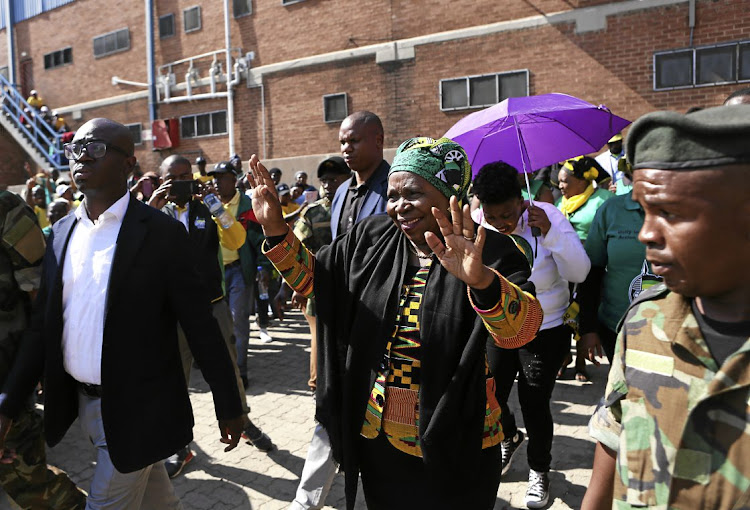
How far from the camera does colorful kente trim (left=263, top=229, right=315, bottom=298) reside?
246cm

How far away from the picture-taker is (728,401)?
1167mm

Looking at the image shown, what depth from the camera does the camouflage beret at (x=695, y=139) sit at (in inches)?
43.5

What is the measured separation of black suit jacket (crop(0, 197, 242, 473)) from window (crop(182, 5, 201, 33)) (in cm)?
1775

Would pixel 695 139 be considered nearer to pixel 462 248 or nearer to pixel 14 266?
pixel 462 248

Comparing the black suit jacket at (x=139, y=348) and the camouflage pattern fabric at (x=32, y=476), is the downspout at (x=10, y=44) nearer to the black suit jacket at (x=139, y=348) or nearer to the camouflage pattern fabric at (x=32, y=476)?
the camouflage pattern fabric at (x=32, y=476)

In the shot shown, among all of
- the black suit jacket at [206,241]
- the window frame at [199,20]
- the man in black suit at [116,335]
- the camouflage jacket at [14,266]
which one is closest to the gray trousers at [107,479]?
the man in black suit at [116,335]

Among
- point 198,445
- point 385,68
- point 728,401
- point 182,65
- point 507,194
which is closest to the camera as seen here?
point 728,401

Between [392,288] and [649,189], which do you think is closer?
[649,189]

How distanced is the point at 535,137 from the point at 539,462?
2317 mm

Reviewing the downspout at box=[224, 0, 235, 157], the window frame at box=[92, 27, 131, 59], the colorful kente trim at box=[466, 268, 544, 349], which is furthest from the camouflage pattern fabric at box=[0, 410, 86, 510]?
the window frame at box=[92, 27, 131, 59]

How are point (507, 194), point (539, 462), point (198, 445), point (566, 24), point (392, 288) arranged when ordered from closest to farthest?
point (392, 288) < point (507, 194) < point (539, 462) < point (198, 445) < point (566, 24)

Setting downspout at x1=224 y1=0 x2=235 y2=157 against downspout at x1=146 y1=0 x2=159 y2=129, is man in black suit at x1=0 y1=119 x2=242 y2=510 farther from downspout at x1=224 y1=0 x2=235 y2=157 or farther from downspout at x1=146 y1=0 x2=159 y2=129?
downspout at x1=146 y1=0 x2=159 y2=129

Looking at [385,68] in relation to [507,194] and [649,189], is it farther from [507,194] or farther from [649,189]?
[649,189]

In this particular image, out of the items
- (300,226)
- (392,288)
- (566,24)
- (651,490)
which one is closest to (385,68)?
(566,24)
